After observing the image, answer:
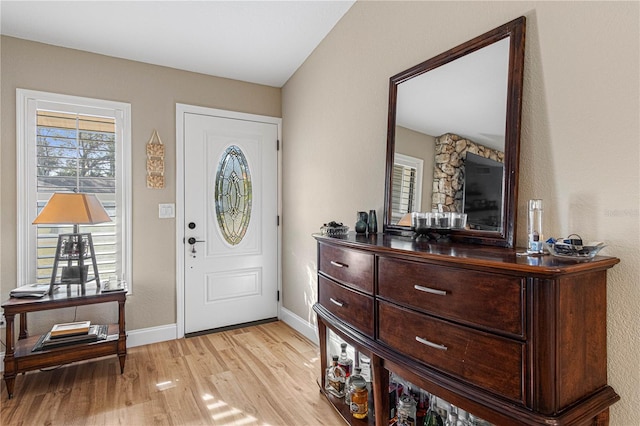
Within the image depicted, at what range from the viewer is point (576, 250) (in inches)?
45.9

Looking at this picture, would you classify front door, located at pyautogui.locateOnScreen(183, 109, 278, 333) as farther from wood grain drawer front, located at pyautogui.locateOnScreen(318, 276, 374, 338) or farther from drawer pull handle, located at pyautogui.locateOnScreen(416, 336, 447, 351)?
drawer pull handle, located at pyautogui.locateOnScreen(416, 336, 447, 351)

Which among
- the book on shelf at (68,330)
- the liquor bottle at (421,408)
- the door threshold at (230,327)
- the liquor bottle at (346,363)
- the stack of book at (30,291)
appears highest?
the stack of book at (30,291)

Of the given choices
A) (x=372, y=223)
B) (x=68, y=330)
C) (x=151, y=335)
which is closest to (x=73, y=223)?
(x=68, y=330)

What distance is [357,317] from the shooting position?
1.80m

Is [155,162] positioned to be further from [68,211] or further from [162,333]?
[162,333]

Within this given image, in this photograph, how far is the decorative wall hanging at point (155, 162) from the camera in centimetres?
310

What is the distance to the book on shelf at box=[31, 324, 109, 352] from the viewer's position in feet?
7.86

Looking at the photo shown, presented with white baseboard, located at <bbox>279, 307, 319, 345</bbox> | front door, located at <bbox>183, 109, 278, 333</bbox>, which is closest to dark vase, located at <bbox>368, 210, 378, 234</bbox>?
white baseboard, located at <bbox>279, 307, 319, 345</bbox>

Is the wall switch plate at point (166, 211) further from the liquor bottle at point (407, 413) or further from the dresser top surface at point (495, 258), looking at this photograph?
the liquor bottle at point (407, 413)

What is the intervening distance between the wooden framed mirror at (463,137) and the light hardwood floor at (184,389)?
1317 millimetres

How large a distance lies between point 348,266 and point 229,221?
1.97m

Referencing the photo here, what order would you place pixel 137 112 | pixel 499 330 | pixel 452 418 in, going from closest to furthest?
pixel 499 330
pixel 452 418
pixel 137 112

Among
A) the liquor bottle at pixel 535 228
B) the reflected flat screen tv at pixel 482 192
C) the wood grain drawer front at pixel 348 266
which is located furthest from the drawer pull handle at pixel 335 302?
the liquor bottle at pixel 535 228

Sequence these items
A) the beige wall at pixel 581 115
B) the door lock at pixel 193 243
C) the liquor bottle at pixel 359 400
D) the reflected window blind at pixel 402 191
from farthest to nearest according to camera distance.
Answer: the door lock at pixel 193 243 < the reflected window blind at pixel 402 191 < the liquor bottle at pixel 359 400 < the beige wall at pixel 581 115
